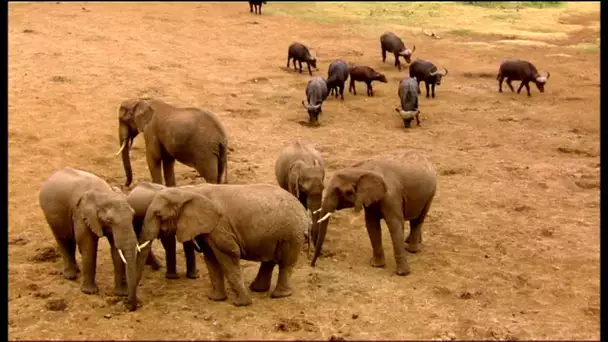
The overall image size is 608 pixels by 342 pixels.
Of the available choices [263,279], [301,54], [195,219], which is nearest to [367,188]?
[263,279]

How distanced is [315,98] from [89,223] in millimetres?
10401

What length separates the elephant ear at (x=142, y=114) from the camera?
11.7 meters

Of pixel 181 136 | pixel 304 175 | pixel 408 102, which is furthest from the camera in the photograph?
pixel 408 102

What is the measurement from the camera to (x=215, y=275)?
830 centimetres

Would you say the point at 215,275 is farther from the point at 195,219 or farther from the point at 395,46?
the point at 395,46

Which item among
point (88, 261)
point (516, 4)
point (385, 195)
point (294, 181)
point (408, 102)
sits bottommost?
point (516, 4)

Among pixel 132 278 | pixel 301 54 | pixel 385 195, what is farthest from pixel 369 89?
pixel 132 278

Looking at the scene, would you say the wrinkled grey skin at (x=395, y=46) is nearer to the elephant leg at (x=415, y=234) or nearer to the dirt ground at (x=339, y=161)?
the dirt ground at (x=339, y=161)

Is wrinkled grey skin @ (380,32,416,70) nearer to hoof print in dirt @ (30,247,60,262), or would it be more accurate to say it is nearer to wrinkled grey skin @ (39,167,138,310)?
hoof print in dirt @ (30,247,60,262)

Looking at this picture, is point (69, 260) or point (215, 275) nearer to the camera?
point (215, 275)

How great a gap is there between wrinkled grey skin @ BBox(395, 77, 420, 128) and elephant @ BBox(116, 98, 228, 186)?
6.64 meters

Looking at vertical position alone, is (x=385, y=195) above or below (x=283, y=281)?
above

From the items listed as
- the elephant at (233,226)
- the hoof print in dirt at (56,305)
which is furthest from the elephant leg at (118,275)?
the hoof print in dirt at (56,305)

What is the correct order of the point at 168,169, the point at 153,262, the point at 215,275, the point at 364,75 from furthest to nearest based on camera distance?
the point at 364,75
the point at 168,169
the point at 153,262
the point at 215,275
